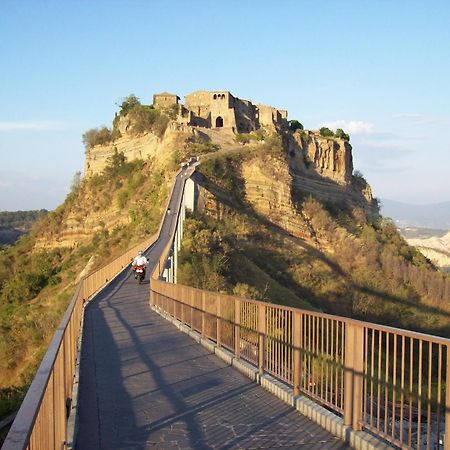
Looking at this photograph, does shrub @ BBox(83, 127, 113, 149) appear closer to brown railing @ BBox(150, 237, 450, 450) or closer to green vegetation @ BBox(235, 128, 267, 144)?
green vegetation @ BBox(235, 128, 267, 144)

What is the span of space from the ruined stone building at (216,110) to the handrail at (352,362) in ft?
210

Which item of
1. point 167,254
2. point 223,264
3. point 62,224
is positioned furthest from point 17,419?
point 62,224

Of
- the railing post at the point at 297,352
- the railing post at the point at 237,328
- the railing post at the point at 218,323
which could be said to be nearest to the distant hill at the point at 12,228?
the railing post at the point at 218,323

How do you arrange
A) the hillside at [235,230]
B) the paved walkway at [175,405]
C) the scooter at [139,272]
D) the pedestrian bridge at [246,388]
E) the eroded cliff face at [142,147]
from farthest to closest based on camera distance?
the eroded cliff face at [142,147] → the hillside at [235,230] → the scooter at [139,272] → the paved walkway at [175,405] → the pedestrian bridge at [246,388]

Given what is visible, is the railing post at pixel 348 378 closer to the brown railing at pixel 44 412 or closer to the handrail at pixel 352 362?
the handrail at pixel 352 362

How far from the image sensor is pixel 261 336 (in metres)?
9.13

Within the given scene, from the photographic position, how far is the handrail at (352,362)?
5520 mm

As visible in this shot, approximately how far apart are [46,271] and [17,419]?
5418cm

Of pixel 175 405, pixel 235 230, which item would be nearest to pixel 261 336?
pixel 175 405

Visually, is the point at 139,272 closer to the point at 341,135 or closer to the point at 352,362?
the point at 352,362

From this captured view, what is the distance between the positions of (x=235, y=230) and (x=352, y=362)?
4179cm

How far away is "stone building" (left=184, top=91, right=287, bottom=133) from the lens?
7606 cm

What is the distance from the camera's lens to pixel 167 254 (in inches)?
1130

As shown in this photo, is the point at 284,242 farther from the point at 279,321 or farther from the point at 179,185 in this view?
the point at 279,321
